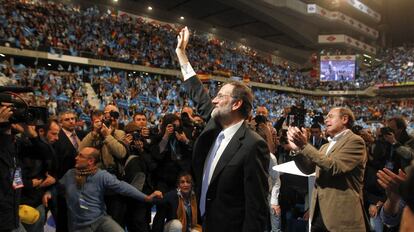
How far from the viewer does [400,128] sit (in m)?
5.01

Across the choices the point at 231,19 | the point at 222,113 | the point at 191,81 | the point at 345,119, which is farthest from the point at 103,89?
the point at 231,19

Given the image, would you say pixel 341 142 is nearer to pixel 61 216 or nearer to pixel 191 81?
pixel 191 81

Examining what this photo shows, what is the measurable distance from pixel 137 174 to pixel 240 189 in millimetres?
2383

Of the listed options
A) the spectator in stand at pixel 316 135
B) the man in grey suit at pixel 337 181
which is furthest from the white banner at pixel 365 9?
the man in grey suit at pixel 337 181

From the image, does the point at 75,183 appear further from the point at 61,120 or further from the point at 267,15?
the point at 267,15

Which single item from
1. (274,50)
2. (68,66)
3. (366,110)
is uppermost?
(274,50)

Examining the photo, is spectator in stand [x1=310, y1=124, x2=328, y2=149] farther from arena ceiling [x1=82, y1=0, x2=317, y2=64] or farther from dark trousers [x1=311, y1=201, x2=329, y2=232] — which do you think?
arena ceiling [x1=82, y1=0, x2=317, y2=64]

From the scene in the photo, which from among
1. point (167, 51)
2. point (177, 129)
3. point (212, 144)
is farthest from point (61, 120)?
point (167, 51)

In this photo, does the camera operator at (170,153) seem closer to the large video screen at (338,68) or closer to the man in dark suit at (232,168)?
the man in dark suit at (232,168)

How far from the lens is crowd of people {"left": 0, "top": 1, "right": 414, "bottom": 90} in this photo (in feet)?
59.3

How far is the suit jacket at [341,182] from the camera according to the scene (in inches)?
124

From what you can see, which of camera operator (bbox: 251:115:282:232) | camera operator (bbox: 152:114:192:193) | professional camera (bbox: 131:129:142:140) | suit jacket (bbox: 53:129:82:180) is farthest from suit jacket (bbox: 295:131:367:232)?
suit jacket (bbox: 53:129:82:180)

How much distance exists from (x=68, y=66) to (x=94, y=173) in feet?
Result: 58.3

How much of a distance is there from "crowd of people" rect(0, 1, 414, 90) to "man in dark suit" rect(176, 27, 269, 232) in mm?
16711
